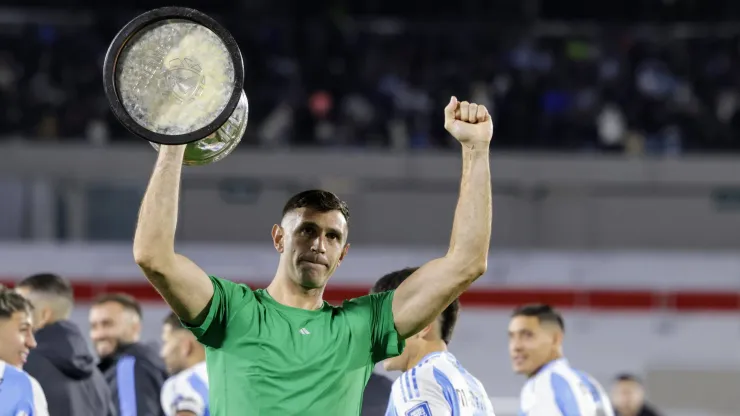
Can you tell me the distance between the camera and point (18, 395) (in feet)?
14.0

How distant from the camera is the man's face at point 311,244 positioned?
3.26m

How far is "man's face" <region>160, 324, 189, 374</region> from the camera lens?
589cm

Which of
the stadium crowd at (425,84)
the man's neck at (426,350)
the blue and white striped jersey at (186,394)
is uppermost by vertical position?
the stadium crowd at (425,84)

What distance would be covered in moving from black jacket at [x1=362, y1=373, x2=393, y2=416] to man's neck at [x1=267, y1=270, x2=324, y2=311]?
149cm

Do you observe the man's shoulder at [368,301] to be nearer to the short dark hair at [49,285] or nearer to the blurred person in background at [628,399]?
the short dark hair at [49,285]

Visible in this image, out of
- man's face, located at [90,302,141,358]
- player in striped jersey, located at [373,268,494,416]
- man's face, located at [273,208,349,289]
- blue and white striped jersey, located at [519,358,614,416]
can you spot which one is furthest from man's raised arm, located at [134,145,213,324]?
man's face, located at [90,302,141,358]

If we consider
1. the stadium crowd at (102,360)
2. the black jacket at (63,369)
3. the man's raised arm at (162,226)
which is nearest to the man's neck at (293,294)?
the man's raised arm at (162,226)

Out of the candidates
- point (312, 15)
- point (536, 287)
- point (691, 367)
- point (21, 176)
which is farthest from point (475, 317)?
point (312, 15)

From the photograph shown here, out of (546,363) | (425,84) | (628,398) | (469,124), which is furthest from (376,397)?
(425,84)

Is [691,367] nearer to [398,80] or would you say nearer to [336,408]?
[398,80]

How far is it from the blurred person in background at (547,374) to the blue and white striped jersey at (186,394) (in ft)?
4.32

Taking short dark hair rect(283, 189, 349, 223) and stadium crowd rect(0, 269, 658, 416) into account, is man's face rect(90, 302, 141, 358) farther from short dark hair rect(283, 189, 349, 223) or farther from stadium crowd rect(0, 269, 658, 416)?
short dark hair rect(283, 189, 349, 223)

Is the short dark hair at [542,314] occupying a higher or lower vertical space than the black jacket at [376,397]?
higher

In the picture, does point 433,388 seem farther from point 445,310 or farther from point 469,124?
point 469,124
